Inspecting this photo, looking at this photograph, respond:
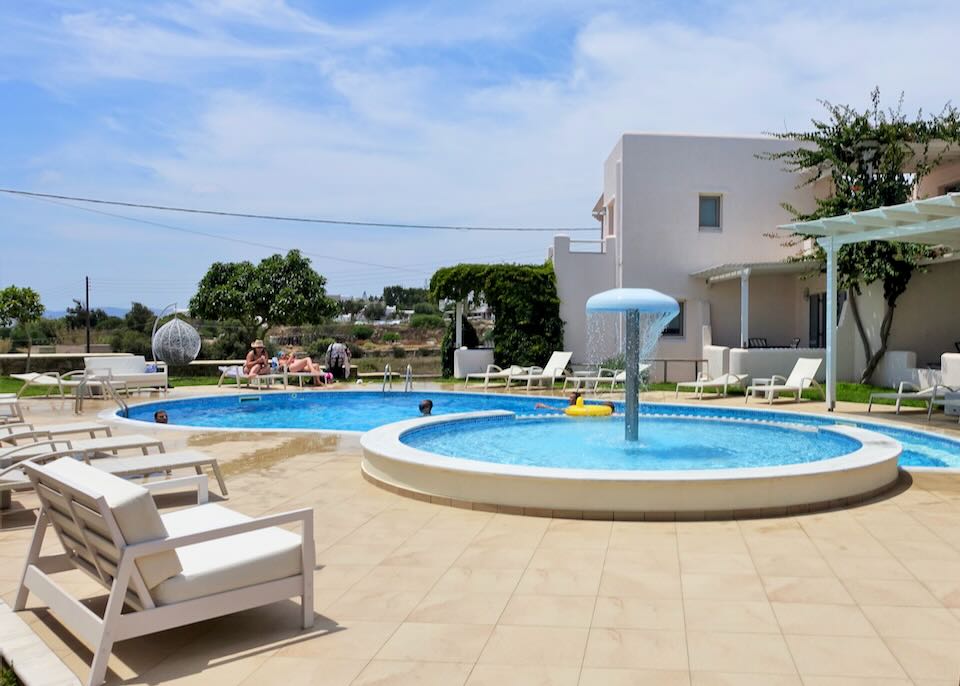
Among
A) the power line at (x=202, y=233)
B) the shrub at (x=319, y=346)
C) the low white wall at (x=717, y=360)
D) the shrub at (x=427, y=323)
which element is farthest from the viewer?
the shrub at (x=427, y=323)

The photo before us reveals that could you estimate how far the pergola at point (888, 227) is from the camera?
34.8 feet

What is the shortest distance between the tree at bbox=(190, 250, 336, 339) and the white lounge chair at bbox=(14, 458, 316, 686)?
31.5 metres

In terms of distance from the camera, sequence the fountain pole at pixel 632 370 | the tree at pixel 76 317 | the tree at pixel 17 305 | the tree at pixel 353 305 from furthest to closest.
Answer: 1. the tree at pixel 353 305
2. the tree at pixel 76 317
3. the tree at pixel 17 305
4. the fountain pole at pixel 632 370

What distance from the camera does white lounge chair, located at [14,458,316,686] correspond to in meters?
3.12

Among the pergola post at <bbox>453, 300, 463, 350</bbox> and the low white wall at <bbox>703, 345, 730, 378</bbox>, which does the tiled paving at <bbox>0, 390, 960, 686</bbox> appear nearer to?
the low white wall at <bbox>703, 345, 730, 378</bbox>

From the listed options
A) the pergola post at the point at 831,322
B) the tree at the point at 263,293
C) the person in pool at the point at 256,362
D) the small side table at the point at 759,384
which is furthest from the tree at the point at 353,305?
the pergola post at the point at 831,322

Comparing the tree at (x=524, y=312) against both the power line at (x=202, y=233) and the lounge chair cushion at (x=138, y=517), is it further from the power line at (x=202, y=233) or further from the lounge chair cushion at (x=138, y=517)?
the lounge chair cushion at (x=138, y=517)

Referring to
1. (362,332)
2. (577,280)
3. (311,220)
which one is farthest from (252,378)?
(362,332)

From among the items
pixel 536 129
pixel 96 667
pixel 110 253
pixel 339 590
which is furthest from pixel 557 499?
pixel 110 253

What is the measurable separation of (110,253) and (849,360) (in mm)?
35797

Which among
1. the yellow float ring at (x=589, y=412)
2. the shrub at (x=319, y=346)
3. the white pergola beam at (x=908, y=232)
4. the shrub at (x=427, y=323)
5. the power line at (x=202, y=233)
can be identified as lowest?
the yellow float ring at (x=589, y=412)

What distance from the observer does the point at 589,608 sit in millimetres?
3824

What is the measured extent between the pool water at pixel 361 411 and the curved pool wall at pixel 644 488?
3791mm

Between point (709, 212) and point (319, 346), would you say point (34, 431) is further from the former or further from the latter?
point (319, 346)
